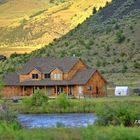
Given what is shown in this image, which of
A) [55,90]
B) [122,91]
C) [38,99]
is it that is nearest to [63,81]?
[55,90]

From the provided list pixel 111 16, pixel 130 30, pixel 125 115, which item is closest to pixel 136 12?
pixel 111 16

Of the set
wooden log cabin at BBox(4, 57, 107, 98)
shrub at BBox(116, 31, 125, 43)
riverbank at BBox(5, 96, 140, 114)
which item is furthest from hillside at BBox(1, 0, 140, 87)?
riverbank at BBox(5, 96, 140, 114)

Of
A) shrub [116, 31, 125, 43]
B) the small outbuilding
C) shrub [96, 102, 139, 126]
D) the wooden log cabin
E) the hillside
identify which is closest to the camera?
shrub [96, 102, 139, 126]

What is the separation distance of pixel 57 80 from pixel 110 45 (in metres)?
46.7

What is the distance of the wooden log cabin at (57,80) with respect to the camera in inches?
3967

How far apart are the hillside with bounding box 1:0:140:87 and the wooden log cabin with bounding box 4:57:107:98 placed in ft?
26.7

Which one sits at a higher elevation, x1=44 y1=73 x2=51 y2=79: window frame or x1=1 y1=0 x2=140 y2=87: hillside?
x1=1 y1=0 x2=140 y2=87: hillside

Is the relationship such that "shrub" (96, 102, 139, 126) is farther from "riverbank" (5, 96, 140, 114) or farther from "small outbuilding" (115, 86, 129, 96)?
"small outbuilding" (115, 86, 129, 96)

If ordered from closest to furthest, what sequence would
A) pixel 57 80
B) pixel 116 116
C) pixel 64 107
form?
1. pixel 116 116
2. pixel 64 107
3. pixel 57 80

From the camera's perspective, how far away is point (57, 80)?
103 metres

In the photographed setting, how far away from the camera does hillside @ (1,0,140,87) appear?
418 feet

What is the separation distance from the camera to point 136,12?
177250 millimetres

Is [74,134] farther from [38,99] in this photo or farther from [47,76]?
[47,76]

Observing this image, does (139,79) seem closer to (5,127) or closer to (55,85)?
(55,85)
